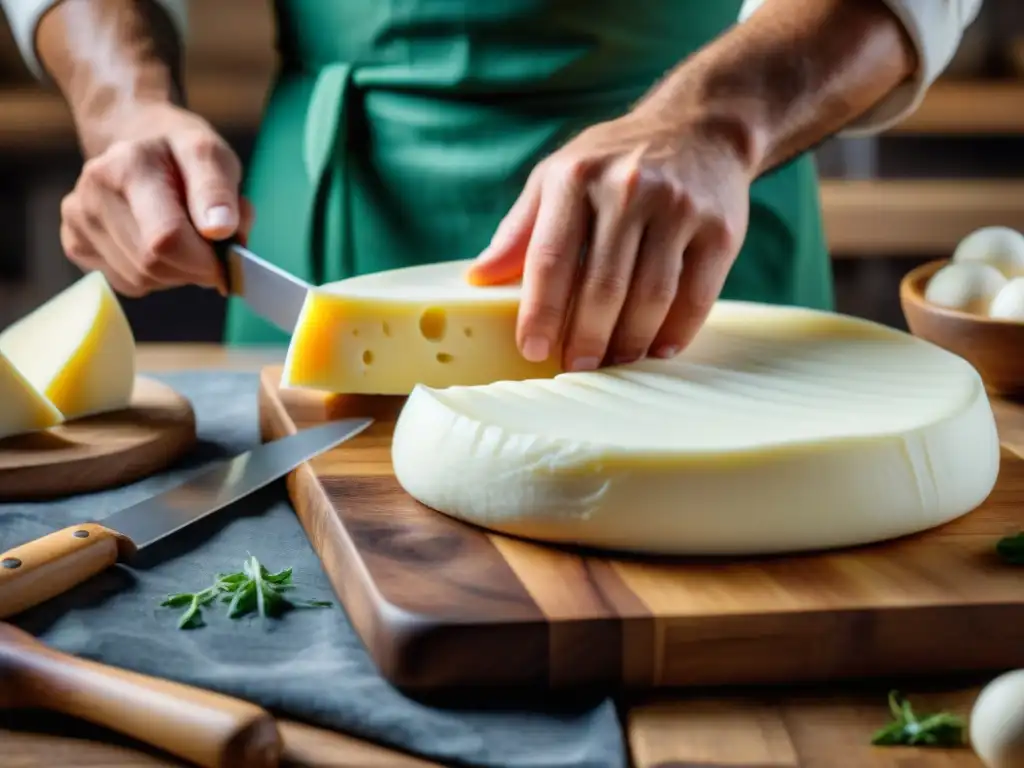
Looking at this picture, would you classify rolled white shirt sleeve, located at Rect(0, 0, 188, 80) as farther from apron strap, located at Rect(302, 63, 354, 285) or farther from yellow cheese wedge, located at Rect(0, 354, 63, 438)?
yellow cheese wedge, located at Rect(0, 354, 63, 438)

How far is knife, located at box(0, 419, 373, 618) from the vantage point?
103cm

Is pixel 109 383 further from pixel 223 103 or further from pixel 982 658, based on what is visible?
pixel 223 103

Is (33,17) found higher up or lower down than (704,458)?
higher up

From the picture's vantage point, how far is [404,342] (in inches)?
58.0

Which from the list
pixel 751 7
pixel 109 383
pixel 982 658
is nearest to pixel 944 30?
pixel 751 7

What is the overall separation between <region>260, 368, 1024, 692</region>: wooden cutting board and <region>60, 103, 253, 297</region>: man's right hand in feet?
1.92

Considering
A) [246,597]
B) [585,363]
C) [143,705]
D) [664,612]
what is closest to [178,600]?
[246,597]

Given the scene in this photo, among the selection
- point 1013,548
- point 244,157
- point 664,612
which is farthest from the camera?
point 244,157

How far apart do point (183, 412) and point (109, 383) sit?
0.09 metres

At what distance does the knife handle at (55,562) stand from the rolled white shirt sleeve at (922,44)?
3.35 feet

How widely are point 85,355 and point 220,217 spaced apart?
0.22 m

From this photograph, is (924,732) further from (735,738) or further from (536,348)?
(536,348)

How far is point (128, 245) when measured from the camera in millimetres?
1646

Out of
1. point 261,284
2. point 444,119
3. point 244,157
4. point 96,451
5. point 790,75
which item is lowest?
point 244,157
